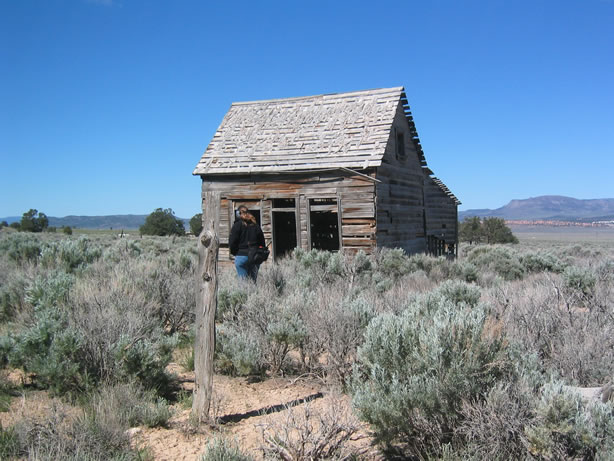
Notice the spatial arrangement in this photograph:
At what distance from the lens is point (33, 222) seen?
36.7 meters

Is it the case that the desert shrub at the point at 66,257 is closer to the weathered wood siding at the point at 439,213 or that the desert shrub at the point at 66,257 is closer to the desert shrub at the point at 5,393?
the desert shrub at the point at 5,393

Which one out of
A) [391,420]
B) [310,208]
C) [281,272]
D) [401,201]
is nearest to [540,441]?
[391,420]

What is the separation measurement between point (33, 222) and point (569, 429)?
40374mm

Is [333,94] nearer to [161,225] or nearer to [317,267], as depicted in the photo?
[317,267]

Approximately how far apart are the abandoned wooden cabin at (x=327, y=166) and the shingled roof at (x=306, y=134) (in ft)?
0.11

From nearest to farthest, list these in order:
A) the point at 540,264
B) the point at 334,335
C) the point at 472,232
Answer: the point at 334,335
the point at 540,264
the point at 472,232

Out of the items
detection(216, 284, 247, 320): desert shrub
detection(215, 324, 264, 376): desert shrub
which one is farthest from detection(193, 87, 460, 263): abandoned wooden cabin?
detection(215, 324, 264, 376): desert shrub

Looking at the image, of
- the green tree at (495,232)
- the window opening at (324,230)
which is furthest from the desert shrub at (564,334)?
the green tree at (495,232)

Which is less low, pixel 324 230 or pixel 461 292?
pixel 324 230

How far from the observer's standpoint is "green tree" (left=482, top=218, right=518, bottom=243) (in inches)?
1180

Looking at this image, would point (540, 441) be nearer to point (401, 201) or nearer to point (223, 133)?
point (401, 201)

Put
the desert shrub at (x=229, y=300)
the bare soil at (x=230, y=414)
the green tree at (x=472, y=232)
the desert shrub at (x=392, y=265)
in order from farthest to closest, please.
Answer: the green tree at (x=472, y=232), the desert shrub at (x=392, y=265), the desert shrub at (x=229, y=300), the bare soil at (x=230, y=414)

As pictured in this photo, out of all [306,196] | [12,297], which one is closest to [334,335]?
[12,297]

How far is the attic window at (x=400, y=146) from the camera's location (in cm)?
1487
